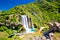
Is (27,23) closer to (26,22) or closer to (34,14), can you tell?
(26,22)

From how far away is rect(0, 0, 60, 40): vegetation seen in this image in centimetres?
3466

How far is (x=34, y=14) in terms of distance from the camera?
4559 cm

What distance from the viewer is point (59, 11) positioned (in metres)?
47.6

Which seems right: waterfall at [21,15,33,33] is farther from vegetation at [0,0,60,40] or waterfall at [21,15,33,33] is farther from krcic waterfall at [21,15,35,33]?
vegetation at [0,0,60,40]

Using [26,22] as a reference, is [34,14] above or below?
above

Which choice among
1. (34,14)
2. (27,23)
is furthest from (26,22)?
(34,14)

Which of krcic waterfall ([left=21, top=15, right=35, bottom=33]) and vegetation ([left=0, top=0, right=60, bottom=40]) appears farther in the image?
krcic waterfall ([left=21, top=15, right=35, bottom=33])

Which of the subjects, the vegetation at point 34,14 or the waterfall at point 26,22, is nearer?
the vegetation at point 34,14

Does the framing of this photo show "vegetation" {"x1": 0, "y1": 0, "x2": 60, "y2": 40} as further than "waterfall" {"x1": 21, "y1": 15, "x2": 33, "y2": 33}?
No

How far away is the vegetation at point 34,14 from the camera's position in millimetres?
34656

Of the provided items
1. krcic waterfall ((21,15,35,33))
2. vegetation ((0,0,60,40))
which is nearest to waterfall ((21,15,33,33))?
krcic waterfall ((21,15,35,33))

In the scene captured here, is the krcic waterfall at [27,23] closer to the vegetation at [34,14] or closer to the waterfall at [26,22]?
the waterfall at [26,22]

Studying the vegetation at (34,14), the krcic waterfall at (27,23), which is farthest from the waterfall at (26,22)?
the vegetation at (34,14)

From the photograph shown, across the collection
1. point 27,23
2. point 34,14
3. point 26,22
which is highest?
point 34,14
